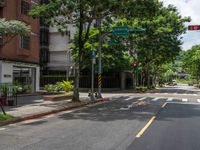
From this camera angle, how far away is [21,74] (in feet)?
118

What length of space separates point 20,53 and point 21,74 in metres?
2.29

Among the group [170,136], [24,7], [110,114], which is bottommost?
[170,136]

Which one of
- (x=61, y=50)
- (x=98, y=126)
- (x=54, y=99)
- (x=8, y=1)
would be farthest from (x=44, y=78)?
(x=98, y=126)

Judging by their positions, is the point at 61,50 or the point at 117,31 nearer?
the point at 117,31

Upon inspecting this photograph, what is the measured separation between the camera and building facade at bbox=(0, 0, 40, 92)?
32.4 meters

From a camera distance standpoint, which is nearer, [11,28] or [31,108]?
[11,28]

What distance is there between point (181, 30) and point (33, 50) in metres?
28.1

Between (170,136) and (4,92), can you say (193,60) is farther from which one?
(170,136)

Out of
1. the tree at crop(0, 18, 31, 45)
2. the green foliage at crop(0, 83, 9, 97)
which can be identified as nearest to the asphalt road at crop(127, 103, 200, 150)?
the tree at crop(0, 18, 31, 45)

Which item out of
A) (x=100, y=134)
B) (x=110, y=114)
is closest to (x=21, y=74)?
(x=110, y=114)

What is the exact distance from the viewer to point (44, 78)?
6688 centimetres

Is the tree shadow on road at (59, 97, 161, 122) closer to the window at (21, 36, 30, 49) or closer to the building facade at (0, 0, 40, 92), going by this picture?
the building facade at (0, 0, 40, 92)

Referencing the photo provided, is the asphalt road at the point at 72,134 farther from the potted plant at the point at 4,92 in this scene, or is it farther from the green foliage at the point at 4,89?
the green foliage at the point at 4,89

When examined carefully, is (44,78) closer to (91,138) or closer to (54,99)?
(54,99)
